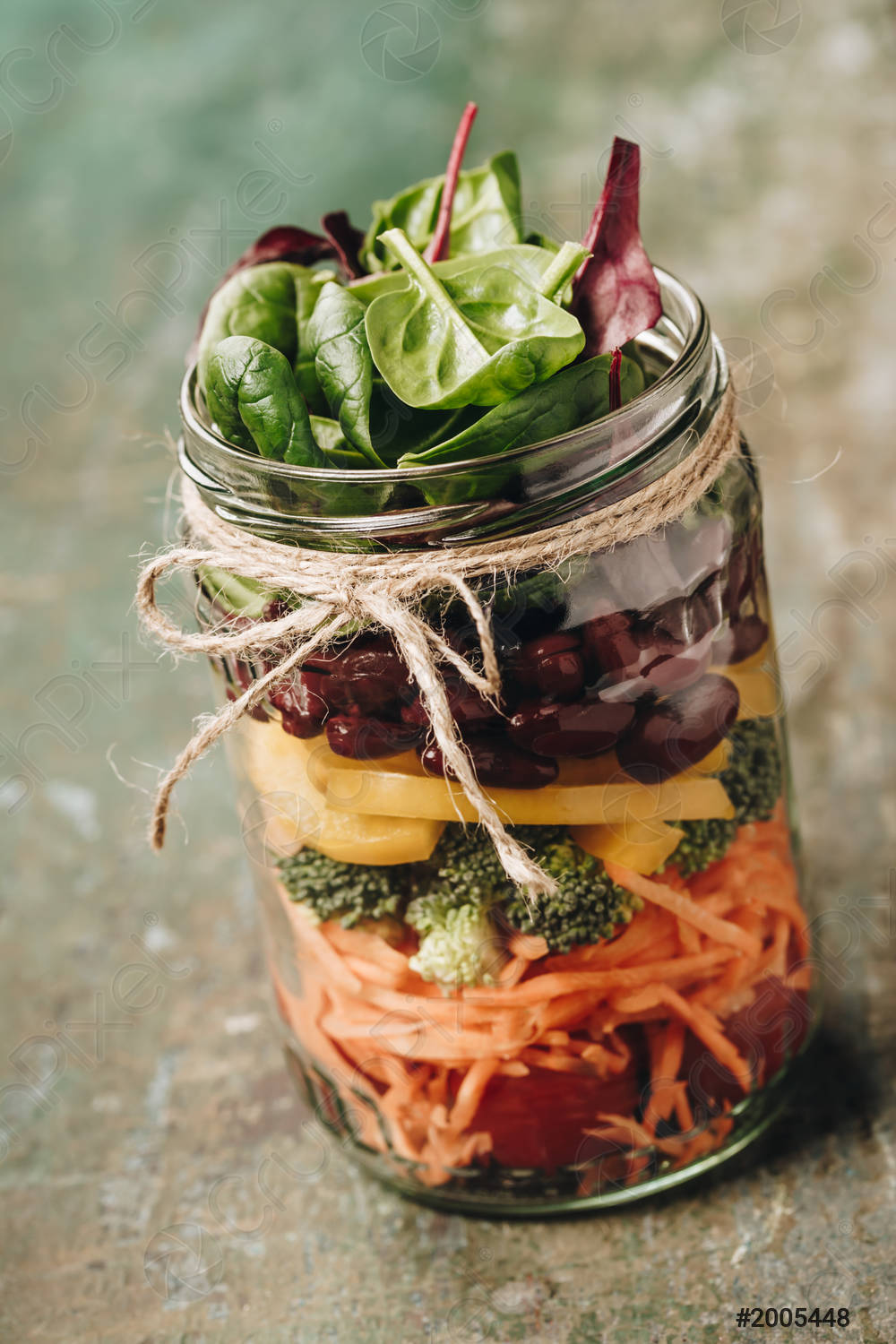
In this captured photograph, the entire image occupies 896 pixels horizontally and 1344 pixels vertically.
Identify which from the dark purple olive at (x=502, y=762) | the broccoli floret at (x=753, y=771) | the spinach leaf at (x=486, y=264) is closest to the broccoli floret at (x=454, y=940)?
the dark purple olive at (x=502, y=762)

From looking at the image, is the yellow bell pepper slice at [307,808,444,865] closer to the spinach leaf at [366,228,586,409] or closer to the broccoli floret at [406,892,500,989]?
the broccoli floret at [406,892,500,989]

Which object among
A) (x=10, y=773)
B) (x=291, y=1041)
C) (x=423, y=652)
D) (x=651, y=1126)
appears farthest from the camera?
(x=10, y=773)

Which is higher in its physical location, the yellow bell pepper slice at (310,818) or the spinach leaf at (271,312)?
the spinach leaf at (271,312)

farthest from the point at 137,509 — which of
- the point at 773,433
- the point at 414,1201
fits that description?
the point at 414,1201

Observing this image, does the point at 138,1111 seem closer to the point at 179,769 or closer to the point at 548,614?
the point at 179,769

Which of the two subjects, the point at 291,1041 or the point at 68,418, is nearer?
the point at 291,1041

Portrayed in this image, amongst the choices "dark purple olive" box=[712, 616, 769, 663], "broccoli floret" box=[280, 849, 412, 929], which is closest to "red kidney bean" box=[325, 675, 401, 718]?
"broccoli floret" box=[280, 849, 412, 929]

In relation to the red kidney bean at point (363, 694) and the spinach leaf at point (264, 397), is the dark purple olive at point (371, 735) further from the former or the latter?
the spinach leaf at point (264, 397)

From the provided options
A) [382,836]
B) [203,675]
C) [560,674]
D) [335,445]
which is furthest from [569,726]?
[203,675]
